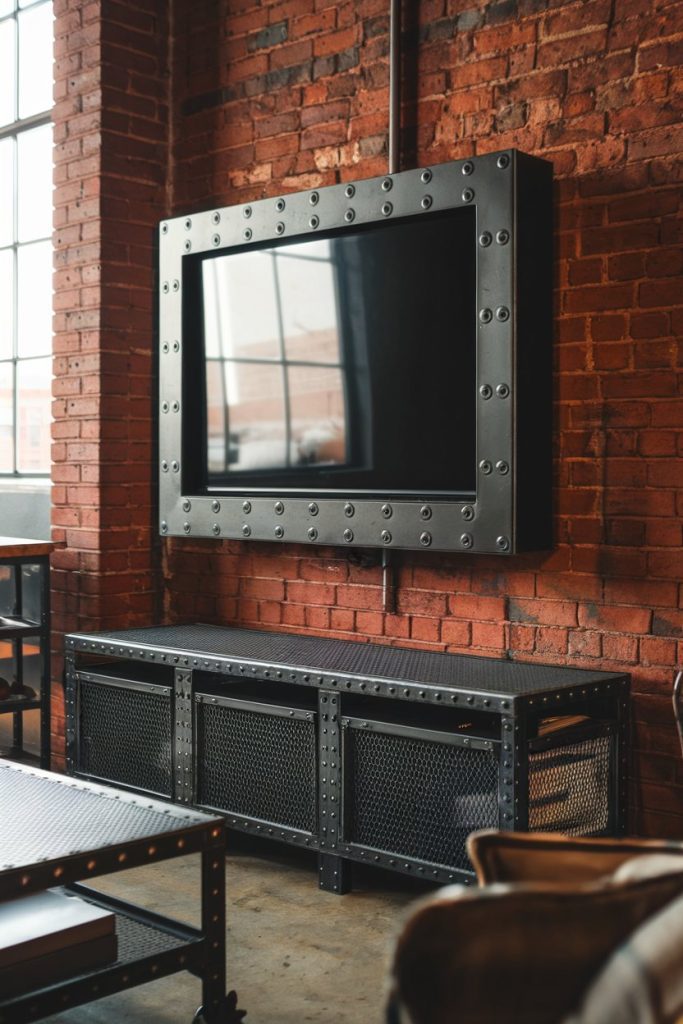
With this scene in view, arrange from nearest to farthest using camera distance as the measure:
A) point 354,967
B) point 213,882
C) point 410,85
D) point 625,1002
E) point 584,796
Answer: point 625,1002
point 213,882
point 354,967
point 584,796
point 410,85

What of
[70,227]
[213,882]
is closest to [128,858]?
[213,882]

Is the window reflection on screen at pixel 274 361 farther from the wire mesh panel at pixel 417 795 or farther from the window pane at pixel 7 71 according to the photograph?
the window pane at pixel 7 71

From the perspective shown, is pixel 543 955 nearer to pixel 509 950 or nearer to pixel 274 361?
pixel 509 950

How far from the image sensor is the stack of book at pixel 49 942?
203cm

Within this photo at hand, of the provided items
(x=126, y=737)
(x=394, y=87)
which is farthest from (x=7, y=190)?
(x=126, y=737)

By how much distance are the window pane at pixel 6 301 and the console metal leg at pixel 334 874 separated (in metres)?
2.92

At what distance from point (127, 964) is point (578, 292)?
2.06 m

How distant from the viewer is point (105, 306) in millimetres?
4336

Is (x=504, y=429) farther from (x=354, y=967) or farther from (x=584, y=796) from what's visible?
(x=354, y=967)

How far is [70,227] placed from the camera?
445cm

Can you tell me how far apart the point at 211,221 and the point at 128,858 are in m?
2.45

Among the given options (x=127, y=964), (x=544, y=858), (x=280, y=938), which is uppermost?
(x=544, y=858)

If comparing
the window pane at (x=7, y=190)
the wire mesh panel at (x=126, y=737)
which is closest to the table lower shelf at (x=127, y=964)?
the wire mesh panel at (x=126, y=737)

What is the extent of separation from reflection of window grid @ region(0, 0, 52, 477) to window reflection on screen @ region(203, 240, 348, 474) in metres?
1.26
